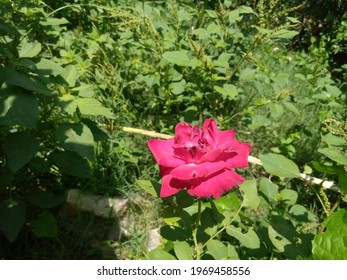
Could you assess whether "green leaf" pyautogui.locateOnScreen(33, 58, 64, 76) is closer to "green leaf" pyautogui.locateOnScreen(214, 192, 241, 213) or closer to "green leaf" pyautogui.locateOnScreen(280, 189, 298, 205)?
"green leaf" pyautogui.locateOnScreen(214, 192, 241, 213)

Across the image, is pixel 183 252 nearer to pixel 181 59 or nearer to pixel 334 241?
pixel 334 241

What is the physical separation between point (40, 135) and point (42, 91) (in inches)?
11.6

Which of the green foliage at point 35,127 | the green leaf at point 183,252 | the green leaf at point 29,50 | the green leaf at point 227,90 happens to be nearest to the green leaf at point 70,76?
the green foliage at point 35,127

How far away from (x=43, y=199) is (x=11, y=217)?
0.16 m

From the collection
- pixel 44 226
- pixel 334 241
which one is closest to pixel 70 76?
pixel 44 226

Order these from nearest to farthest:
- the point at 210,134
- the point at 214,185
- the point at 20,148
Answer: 1. the point at 214,185
2. the point at 210,134
3. the point at 20,148

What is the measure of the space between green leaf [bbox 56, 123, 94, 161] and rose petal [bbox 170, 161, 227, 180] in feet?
1.87

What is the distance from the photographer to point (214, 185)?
3.11 feet

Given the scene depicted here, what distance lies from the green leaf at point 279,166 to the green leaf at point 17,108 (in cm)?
71

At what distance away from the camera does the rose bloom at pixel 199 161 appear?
946 millimetres

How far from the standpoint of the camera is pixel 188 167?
97 cm

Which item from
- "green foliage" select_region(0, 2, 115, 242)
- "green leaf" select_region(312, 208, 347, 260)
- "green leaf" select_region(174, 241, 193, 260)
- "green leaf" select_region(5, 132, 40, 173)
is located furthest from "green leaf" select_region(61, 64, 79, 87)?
"green leaf" select_region(312, 208, 347, 260)

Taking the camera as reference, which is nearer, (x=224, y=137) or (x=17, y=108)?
(x=224, y=137)

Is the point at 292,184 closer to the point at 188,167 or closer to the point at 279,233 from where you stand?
the point at 279,233
